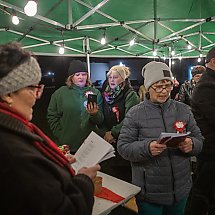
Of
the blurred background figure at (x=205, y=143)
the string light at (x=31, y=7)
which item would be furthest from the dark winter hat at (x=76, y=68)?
the blurred background figure at (x=205, y=143)

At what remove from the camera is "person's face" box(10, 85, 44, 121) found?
90cm

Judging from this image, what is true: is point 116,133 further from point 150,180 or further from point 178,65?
point 178,65

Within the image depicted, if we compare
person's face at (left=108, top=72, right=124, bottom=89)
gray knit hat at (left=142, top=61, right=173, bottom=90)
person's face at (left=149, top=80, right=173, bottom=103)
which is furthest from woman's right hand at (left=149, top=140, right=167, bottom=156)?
person's face at (left=108, top=72, right=124, bottom=89)

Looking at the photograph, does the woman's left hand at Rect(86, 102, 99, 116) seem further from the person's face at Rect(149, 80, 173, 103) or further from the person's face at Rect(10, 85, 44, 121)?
the person's face at Rect(10, 85, 44, 121)

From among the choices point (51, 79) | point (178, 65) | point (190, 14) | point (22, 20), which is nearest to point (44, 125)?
point (51, 79)

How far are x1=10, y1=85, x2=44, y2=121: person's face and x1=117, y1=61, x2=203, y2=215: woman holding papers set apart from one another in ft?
2.99

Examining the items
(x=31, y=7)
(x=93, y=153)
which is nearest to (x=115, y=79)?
(x=31, y=7)

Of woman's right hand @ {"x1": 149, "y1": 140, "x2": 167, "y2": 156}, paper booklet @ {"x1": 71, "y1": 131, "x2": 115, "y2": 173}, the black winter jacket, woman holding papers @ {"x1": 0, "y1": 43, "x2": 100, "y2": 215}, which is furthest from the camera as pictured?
the black winter jacket

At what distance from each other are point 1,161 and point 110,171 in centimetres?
277

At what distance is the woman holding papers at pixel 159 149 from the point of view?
166 centimetres

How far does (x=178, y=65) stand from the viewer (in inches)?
377

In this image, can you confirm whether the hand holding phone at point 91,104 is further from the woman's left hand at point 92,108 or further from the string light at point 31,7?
the string light at point 31,7

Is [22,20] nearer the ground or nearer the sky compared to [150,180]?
nearer the sky

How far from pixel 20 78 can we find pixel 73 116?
5.70 feet
